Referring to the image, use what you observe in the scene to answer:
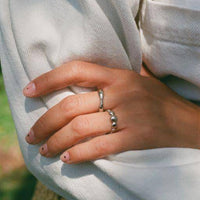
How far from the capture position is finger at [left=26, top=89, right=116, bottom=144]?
77 cm

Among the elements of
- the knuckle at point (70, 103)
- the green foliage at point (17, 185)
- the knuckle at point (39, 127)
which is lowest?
the green foliage at point (17, 185)

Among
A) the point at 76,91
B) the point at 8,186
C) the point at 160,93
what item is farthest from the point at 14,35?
the point at 8,186

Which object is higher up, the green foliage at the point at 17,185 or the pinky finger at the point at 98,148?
the pinky finger at the point at 98,148

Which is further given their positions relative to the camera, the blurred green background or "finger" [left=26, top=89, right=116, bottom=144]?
the blurred green background

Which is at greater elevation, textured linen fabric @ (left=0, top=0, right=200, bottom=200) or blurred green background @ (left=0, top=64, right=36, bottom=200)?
textured linen fabric @ (left=0, top=0, right=200, bottom=200)

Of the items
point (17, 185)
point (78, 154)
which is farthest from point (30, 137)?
point (17, 185)

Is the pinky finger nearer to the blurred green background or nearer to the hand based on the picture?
the hand

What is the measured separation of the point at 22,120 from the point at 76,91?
17 centimetres

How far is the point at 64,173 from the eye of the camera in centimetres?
80

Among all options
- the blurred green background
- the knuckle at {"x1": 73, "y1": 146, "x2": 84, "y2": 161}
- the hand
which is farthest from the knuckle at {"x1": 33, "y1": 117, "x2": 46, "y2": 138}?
the blurred green background

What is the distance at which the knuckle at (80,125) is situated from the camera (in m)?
0.76

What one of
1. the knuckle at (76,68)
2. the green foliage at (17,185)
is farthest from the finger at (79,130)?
the green foliage at (17,185)

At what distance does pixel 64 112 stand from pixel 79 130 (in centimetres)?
6

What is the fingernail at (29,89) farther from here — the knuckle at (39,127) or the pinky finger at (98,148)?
the pinky finger at (98,148)
